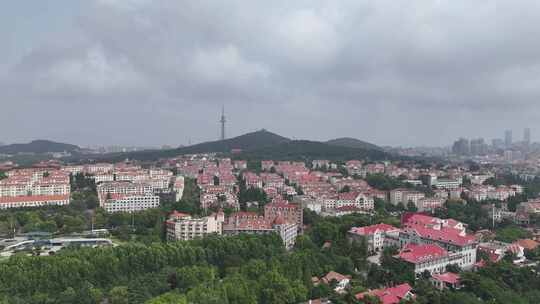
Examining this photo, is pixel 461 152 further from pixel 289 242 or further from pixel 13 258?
pixel 13 258

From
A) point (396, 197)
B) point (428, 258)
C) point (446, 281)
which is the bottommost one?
point (446, 281)

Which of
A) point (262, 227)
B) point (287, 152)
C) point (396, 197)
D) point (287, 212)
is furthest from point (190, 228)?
point (287, 152)

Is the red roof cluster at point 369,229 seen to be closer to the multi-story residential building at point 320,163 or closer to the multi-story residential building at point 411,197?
the multi-story residential building at point 411,197

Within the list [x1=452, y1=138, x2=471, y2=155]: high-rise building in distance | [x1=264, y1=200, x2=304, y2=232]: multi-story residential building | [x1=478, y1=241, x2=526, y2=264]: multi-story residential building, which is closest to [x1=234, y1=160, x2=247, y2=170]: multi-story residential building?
[x1=264, y1=200, x2=304, y2=232]: multi-story residential building

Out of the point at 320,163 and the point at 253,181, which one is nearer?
the point at 253,181

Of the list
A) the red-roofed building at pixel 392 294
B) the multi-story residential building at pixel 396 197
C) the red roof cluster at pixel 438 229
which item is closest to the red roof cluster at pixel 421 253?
the red roof cluster at pixel 438 229

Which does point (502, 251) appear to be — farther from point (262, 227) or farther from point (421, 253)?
point (262, 227)

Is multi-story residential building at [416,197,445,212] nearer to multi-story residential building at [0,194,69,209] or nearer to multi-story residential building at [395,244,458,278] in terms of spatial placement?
multi-story residential building at [395,244,458,278]
